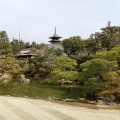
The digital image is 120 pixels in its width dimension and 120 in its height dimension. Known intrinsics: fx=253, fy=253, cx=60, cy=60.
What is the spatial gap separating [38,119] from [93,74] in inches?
489

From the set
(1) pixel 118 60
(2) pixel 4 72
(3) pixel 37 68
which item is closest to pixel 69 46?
(3) pixel 37 68

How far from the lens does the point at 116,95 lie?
21.5m

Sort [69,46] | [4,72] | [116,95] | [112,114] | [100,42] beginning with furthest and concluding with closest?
[69,46] < [100,42] < [4,72] < [116,95] < [112,114]

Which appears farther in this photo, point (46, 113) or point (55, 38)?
Answer: point (55, 38)

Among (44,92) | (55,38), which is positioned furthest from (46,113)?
(55,38)

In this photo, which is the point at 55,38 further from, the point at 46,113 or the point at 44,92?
the point at 46,113

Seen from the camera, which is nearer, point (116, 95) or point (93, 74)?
point (116, 95)

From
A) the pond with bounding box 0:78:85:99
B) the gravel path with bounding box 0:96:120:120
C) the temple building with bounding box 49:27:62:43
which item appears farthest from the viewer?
the temple building with bounding box 49:27:62:43

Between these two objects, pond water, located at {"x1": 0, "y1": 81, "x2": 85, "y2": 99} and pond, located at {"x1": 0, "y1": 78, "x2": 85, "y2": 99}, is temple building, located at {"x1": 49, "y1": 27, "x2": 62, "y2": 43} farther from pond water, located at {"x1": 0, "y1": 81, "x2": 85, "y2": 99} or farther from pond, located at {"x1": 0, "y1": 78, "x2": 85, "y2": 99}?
pond water, located at {"x1": 0, "y1": 81, "x2": 85, "y2": 99}

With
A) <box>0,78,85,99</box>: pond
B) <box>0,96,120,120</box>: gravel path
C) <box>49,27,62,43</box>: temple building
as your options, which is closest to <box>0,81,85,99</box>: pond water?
<box>0,78,85,99</box>: pond

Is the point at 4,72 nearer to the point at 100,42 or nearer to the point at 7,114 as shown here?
the point at 100,42

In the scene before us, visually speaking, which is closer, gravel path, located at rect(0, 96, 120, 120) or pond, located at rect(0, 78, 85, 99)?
gravel path, located at rect(0, 96, 120, 120)

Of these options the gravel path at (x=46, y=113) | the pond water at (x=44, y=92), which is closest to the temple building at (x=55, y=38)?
the pond water at (x=44, y=92)

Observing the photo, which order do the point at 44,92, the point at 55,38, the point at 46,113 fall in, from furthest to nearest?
the point at 55,38 → the point at 44,92 → the point at 46,113
